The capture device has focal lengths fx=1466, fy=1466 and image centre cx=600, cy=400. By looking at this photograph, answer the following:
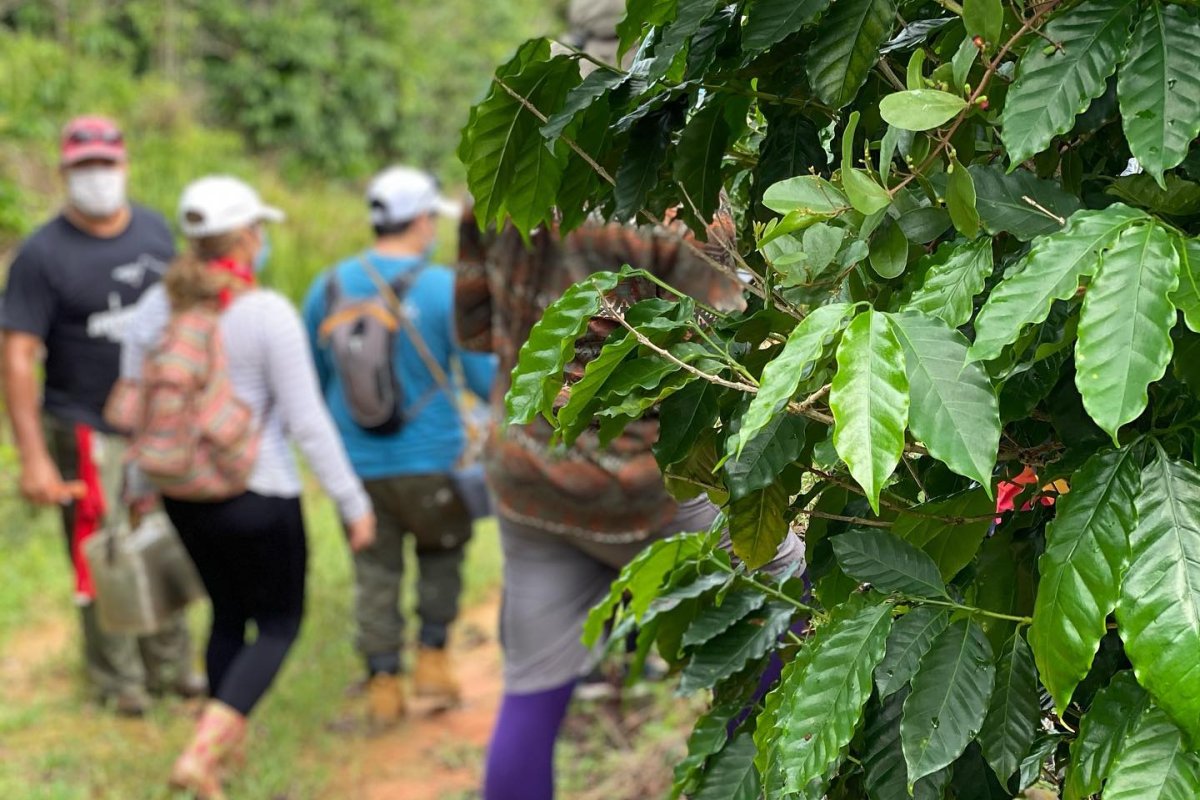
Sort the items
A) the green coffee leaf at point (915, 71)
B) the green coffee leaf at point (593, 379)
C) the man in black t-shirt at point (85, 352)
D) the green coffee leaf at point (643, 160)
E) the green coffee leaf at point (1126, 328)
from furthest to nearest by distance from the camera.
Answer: the man in black t-shirt at point (85, 352) → the green coffee leaf at point (643, 160) → the green coffee leaf at point (593, 379) → the green coffee leaf at point (915, 71) → the green coffee leaf at point (1126, 328)

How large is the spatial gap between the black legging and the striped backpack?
0.35 feet

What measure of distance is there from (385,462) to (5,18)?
8.70 meters

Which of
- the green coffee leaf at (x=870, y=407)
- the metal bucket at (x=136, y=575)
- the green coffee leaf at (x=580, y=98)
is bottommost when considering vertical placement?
the metal bucket at (x=136, y=575)

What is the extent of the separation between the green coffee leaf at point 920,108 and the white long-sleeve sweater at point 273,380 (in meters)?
3.33

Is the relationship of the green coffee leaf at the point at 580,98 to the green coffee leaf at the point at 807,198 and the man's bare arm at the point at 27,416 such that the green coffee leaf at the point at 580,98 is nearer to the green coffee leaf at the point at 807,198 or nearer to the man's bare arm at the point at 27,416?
the green coffee leaf at the point at 807,198

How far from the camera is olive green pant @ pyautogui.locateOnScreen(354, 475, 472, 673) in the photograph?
5.13 meters

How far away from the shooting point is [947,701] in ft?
4.07

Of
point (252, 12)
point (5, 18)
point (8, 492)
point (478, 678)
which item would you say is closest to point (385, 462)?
point (478, 678)

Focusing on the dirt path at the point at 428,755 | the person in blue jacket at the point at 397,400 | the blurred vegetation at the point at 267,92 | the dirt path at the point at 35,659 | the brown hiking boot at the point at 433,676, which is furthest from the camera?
the blurred vegetation at the point at 267,92

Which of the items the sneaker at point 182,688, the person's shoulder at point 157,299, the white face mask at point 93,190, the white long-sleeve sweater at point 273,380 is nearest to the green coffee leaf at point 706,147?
the white long-sleeve sweater at point 273,380

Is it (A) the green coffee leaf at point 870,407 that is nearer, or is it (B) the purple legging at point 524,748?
(A) the green coffee leaf at point 870,407

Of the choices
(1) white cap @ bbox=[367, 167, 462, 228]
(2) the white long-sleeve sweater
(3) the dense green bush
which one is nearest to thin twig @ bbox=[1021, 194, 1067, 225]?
(2) the white long-sleeve sweater

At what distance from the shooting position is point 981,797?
4.46 ft

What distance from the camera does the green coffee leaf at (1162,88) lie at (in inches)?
42.6
